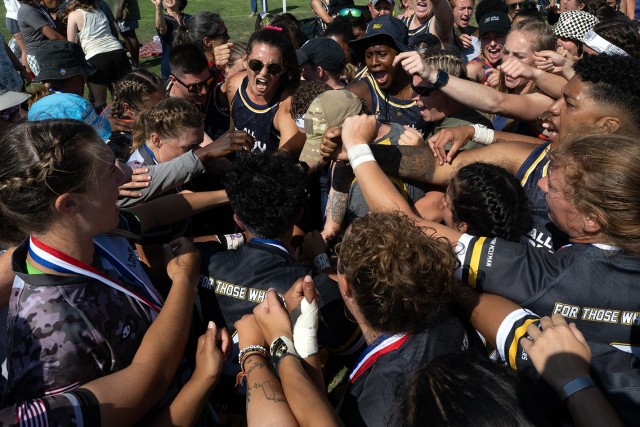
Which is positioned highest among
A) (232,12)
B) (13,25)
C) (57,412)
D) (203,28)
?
(57,412)

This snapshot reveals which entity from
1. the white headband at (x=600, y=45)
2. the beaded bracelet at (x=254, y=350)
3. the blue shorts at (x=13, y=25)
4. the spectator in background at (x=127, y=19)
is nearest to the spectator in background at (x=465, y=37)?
the white headband at (x=600, y=45)

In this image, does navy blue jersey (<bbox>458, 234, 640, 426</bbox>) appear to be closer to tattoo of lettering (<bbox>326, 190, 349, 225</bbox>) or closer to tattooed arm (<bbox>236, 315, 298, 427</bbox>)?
tattooed arm (<bbox>236, 315, 298, 427</bbox>)

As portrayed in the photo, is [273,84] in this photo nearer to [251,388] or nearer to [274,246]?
[274,246]

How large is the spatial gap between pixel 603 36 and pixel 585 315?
133 inches

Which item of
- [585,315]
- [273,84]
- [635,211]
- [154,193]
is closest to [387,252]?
[585,315]

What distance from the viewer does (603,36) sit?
448 centimetres

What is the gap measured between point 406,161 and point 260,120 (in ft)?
6.39

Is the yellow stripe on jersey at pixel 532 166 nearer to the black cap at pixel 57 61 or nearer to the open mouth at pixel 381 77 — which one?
the open mouth at pixel 381 77

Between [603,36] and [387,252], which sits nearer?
[387,252]

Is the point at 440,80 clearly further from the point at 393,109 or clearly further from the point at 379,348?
the point at 379,348

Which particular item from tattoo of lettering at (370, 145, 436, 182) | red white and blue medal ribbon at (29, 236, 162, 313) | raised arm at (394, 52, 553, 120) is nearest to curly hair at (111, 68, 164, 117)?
raised arm at (394, 52, 553, 120)

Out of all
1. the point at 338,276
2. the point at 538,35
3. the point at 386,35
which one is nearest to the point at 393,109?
the point at 386,35

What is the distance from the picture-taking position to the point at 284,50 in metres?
4.64

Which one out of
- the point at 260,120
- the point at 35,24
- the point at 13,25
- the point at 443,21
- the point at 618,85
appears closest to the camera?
the point at 618,85
